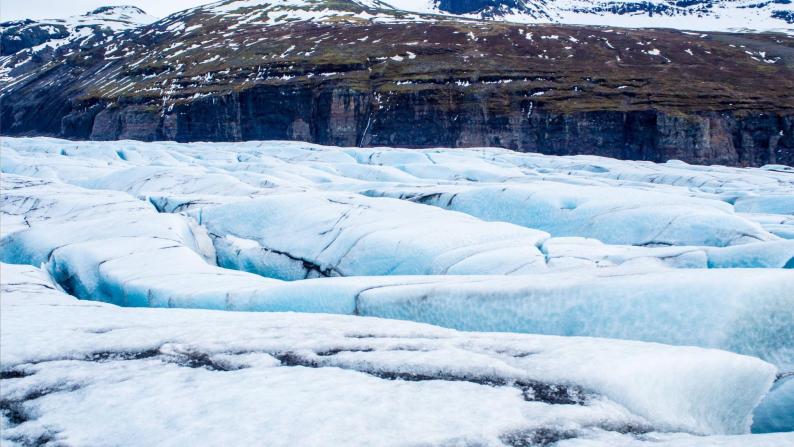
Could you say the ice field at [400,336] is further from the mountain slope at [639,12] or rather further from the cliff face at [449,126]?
the mountain slope at [639,12]

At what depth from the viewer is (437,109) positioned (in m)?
40.8

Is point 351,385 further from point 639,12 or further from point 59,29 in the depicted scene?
point 639,12

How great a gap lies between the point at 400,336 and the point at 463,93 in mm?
38567

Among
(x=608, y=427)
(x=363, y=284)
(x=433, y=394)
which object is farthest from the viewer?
(x=363, y=284)

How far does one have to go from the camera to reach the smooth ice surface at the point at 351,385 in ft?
9.12

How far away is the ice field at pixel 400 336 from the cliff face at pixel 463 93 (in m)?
30.4

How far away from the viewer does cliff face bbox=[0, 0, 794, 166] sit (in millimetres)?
36844

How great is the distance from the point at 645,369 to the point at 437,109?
1526 inches

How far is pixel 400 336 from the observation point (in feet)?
13.5

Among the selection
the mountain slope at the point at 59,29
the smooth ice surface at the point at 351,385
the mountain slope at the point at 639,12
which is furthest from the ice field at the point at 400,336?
the mountain slope at the point at 639,12

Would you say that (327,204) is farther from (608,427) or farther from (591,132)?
(591,132)

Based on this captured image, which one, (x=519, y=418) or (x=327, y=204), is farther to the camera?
(x=327, y=204)

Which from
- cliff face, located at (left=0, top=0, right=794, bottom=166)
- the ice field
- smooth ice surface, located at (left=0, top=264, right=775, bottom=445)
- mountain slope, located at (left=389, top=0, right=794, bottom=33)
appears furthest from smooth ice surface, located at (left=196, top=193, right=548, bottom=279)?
mountain slope, located at (left=389, top=0, right=794, bottom=33)

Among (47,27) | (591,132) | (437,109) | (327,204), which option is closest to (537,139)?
(591,132)
